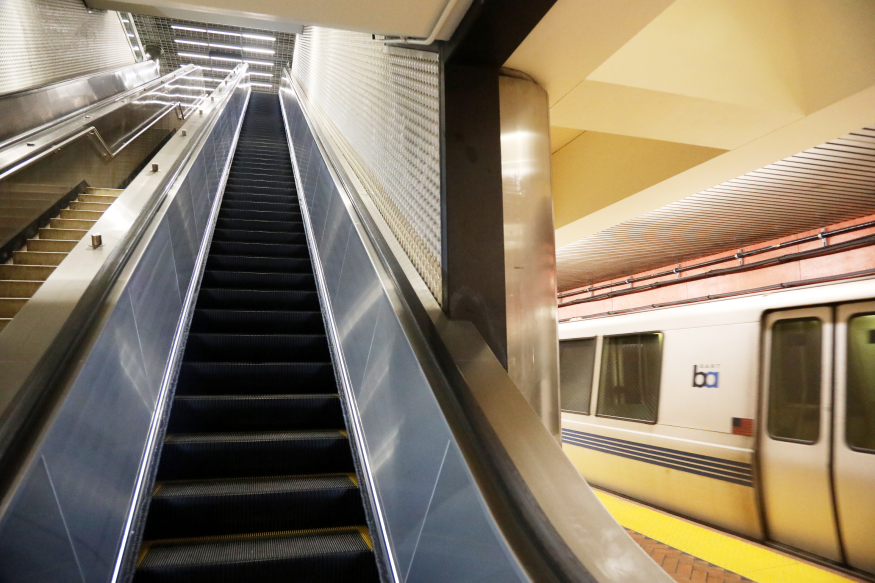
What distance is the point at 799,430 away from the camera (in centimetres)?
346

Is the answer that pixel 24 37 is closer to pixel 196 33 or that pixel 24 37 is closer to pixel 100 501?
pixel 100 501

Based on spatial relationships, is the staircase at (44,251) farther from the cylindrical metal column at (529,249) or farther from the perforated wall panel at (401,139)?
the cylindrical metal column at (529,249)

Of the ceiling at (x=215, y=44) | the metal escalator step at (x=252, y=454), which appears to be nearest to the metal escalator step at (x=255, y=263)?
the metal escalator step at (x=252, y=454)

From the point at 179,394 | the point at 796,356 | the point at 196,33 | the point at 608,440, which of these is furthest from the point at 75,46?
the point at 796,356

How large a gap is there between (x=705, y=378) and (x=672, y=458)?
2.33 ft

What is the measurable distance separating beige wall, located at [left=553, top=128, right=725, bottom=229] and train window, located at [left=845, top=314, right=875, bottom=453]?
132cm

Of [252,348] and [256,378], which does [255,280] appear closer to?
[252,348]

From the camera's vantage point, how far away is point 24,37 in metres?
7.32

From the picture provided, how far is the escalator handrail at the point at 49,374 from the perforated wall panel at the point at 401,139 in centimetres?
113

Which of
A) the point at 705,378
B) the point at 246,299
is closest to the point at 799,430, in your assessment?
the point at 705,378

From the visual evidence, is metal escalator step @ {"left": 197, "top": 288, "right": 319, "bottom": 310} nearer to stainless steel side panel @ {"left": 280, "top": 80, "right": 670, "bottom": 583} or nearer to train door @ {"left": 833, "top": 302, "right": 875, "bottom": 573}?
stainless steel side panel @ {"left": 280, "top": 80, "right": 670, "bottom": 583}

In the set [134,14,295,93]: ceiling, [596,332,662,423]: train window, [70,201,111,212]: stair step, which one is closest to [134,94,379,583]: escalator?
[70,201,111,212]: stair step

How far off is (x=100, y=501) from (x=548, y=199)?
1.86 m

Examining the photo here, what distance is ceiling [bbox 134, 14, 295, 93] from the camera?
16.1 metres
